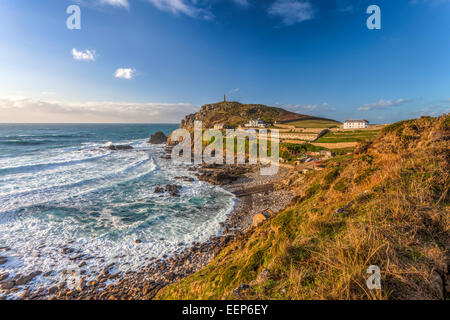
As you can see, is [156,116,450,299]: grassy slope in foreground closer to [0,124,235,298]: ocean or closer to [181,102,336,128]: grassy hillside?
[0,124,235,298]: ocean

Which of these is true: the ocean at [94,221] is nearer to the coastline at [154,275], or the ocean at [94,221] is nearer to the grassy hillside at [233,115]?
A: the coastline at [154,275]

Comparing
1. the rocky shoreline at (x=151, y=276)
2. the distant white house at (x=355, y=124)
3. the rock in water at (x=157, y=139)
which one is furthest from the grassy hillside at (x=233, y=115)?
the rocky shoreline at (x=151, y=276)

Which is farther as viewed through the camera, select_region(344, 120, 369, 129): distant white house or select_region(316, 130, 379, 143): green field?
select_region(344, 120, 369, 129): distant white house

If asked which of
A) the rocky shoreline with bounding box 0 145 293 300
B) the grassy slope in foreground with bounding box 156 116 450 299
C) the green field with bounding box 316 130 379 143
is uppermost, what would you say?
the green field with bounding box 316 130 379 143

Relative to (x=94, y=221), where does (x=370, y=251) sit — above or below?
above

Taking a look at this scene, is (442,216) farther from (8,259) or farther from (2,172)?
(2,172)

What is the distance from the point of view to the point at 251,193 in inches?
870

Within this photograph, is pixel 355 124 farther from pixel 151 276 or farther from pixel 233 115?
pixel 233 115

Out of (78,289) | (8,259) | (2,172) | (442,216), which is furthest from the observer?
(2,172)

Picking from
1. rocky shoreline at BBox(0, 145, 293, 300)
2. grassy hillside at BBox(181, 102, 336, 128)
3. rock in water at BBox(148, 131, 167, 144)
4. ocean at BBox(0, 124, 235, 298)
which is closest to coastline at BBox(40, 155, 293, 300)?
rocky shoreline at BBox(0, 145, 293, 300)

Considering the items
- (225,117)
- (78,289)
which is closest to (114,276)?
(78,289)

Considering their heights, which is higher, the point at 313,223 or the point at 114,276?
the point at 313,223

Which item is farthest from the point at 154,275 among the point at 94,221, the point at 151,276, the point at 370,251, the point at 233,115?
the point at 233,115

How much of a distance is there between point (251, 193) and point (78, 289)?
664 inches
